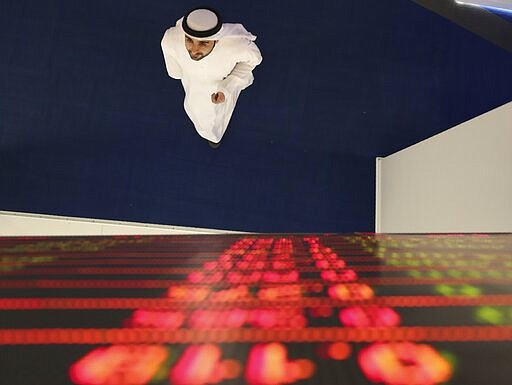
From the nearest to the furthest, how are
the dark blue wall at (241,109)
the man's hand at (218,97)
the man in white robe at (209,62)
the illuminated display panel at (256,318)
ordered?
1. the illuminated display panel at (256,318)
2. the man in white robe at (209,62)
3. the man's hand at (218,97)
4. the dark blue wall at (241,109)

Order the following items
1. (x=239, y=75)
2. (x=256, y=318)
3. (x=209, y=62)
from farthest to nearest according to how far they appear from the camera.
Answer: (x=239, y=75), (x=209, y=62), (x=256, y=318)

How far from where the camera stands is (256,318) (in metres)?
0.59

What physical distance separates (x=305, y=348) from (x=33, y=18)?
2.49 m

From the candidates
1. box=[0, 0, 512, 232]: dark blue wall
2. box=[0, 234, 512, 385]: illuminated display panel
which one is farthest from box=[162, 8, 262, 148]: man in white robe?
box=[0, 234, 512, 385]: illuminated display panel

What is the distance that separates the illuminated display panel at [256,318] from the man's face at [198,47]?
124 centimetres

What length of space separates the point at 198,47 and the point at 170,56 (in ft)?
0.69

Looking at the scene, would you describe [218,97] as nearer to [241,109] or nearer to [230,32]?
[230,32]

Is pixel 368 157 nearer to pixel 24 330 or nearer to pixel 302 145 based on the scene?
pixel 302 145

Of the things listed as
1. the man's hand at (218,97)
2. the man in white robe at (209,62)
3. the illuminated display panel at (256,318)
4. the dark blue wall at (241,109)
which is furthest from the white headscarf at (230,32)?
the illuminated display panel at (256,318)

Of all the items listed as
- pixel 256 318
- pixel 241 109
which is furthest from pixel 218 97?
pixel 256 318

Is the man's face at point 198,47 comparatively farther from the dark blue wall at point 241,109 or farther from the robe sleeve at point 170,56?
the dark blue wall at point 241,109

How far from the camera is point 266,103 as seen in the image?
8.52 feet

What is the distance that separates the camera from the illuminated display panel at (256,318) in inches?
17.5

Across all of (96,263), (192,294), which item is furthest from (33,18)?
(192,294)
